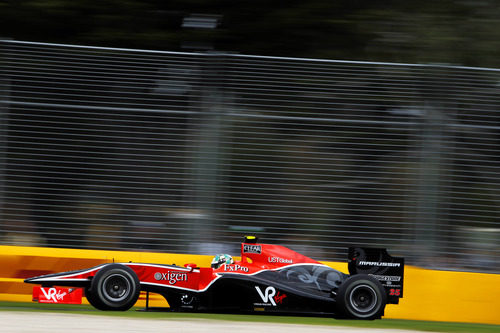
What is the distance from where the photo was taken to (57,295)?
5852mm

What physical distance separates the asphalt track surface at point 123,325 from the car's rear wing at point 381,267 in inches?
29.5

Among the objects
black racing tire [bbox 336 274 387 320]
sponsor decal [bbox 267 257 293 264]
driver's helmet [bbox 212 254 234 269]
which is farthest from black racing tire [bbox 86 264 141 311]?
black racing tire [bbox 336 274 387 320]

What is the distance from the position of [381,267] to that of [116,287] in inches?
92.5

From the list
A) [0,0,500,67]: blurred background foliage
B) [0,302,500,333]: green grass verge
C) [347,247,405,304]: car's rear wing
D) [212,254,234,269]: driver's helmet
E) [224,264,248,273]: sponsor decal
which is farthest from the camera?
[0,0,500,67]: blurred background foliage

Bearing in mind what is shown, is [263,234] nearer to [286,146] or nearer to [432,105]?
[286,146]

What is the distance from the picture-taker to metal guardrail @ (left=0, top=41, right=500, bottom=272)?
6809mm

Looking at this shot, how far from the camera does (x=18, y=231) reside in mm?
6750

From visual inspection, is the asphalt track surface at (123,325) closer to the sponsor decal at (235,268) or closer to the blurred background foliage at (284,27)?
the sponsor decal at (235,268)

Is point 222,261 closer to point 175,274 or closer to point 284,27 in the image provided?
point 175,274

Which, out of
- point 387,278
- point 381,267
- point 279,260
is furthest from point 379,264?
point 279,260

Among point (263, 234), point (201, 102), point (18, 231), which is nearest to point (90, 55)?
point (201, 102)

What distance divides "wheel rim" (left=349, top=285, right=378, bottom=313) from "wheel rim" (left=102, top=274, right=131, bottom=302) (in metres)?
1.92

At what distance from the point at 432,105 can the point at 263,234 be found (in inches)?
85.4

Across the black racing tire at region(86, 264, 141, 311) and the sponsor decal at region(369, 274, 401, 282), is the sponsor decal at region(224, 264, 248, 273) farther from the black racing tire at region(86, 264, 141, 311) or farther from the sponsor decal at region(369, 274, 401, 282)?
the sponsor decal at region(369, 274, 401, 282)
